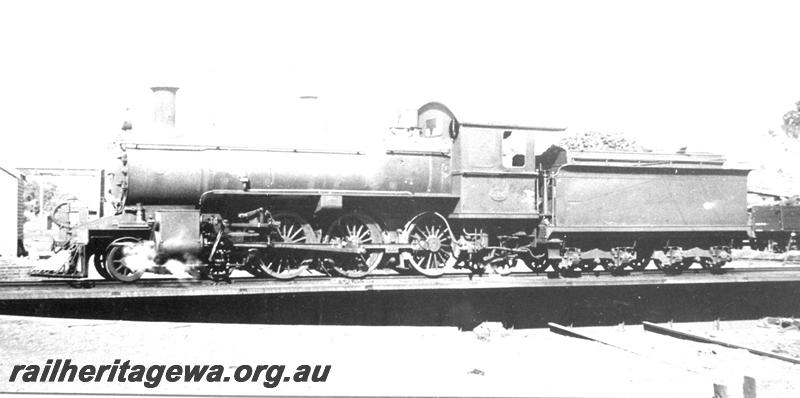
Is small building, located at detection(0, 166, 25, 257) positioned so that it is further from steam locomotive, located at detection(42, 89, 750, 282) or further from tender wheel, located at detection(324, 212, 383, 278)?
tender wheel, located at detection(324, 212, 383, 278)

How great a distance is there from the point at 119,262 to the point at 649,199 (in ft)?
29.6

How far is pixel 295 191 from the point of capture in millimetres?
10109

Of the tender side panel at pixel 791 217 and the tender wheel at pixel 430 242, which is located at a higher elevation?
the tender side panel at pixel 791 217

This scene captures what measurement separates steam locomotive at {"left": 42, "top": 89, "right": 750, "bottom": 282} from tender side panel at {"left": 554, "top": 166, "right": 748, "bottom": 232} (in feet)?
0.08

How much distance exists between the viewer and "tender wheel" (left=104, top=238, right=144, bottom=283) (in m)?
9.59

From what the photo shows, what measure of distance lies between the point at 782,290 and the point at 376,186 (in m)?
7.86

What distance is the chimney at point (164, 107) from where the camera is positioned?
10.0m

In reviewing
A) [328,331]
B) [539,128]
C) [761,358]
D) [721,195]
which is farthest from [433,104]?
[761,358]

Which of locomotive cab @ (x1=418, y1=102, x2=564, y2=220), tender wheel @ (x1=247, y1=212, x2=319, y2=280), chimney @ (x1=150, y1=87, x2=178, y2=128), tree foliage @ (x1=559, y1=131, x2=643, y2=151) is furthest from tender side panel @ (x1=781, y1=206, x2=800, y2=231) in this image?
tree foliage @ (x1=559, y1=131, x2=643, y2=151)

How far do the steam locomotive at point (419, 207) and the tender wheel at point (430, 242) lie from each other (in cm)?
3

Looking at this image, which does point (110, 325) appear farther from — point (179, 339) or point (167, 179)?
point (167, 179)

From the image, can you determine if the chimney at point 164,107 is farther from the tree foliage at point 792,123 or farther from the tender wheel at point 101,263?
the tree foliage at point 792,123

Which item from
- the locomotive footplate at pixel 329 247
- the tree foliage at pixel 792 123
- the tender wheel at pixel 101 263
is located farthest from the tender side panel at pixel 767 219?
the tender wheel at pixel 101 263

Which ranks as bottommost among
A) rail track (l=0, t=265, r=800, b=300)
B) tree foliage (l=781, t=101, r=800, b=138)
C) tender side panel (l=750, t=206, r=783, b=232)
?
rail track (l=0, t=265, r=800, b=300)
